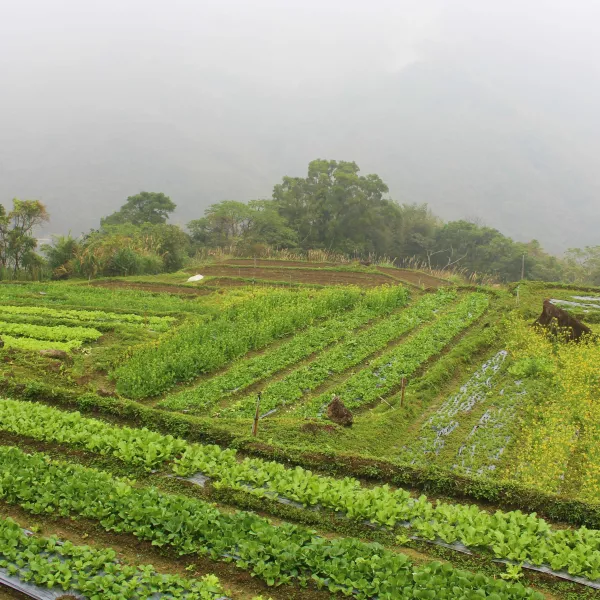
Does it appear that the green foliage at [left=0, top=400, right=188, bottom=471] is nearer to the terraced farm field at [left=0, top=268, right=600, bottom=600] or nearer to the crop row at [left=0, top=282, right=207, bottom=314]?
the terraced farm field at [left=0, top=268, right=600, bottom=600]

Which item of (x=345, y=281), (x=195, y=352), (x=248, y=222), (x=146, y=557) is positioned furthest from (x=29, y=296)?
(x=248, y=222)

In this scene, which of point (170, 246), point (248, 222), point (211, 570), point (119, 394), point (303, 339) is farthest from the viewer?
point (248, 222)

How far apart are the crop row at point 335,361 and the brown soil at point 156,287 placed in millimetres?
10387

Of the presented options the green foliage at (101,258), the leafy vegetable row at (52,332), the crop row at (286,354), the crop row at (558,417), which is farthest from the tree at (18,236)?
the crop row at (558,417)

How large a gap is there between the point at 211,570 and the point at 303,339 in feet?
38.3

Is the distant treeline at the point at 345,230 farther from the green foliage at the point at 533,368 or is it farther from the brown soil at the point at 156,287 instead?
the green foliage at the point at 533,368

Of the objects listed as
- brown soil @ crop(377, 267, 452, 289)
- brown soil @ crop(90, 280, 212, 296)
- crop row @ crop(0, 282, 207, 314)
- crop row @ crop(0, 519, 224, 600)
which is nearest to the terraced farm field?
crop row @ crop(0, 519, 224, 600)

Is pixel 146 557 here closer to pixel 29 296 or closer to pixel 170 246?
pixel 29 296

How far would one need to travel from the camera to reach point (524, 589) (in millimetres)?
6551

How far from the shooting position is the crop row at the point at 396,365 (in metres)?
14.1

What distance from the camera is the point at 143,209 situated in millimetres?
51344

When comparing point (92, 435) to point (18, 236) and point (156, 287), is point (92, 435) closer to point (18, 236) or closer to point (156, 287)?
point (156, 287)

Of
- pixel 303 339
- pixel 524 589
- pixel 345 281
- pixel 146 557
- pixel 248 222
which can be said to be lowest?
pixel 146 557

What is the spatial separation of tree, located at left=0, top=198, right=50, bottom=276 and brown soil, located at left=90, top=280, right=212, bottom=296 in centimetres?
569
